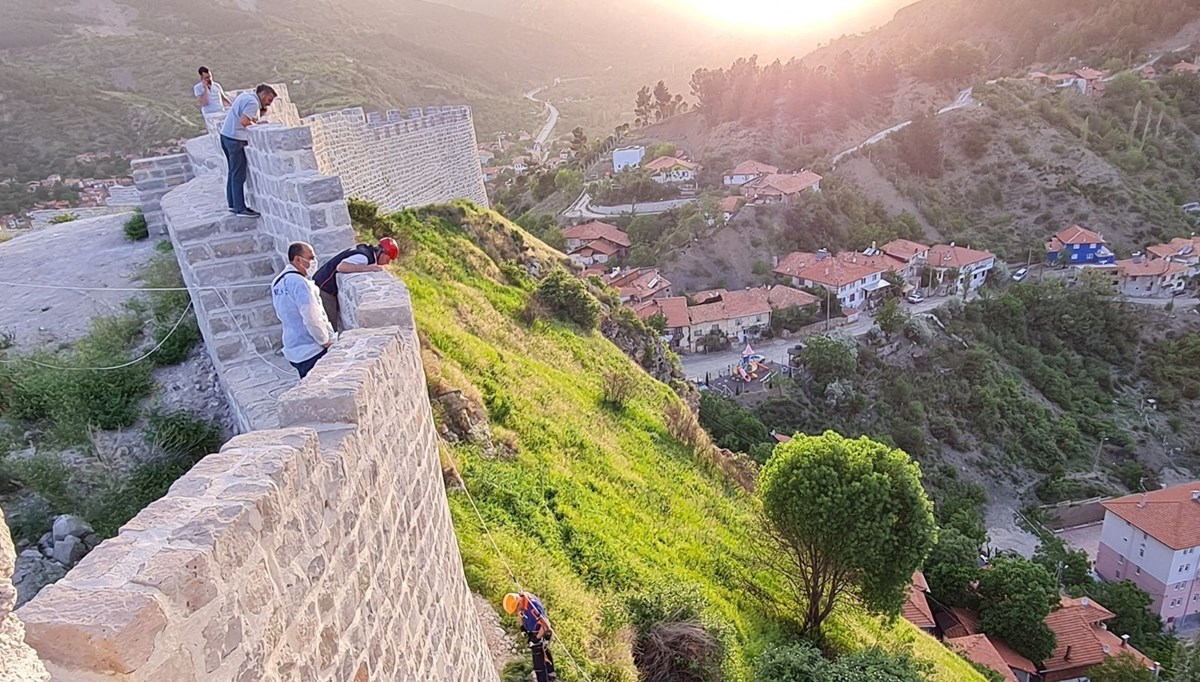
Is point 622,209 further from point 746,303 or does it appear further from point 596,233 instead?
point 746,303

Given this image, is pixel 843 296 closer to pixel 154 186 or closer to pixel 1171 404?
pixel 1171 404

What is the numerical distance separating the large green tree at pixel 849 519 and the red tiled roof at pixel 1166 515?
79.0ft

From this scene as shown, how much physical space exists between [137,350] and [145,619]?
617 cm

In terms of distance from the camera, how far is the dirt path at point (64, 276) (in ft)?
23.2

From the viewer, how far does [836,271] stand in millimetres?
42188

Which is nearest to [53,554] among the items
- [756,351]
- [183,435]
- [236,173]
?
[183,435]

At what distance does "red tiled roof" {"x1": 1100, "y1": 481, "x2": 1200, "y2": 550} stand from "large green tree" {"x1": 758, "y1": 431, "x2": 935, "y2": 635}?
79.0 feet

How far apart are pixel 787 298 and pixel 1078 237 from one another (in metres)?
23.5

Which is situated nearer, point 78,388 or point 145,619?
point 145,619

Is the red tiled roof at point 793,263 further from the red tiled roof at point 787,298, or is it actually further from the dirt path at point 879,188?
the dirt path at point 879,188

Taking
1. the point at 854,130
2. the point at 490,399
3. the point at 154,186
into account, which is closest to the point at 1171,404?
the point at 854,130

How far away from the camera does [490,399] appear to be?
368 inches

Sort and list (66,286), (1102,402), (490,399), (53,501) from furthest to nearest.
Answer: (1102,402)
(490,399)
(66,286)
(53,501)

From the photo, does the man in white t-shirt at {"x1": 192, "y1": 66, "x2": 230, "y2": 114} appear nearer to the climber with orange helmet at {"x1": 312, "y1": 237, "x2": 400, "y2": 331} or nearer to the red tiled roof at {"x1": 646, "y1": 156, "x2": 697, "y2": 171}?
the climber with orange helmet at {"x1": 312, "y1": 237, "x2": 400, "y2": 331}
